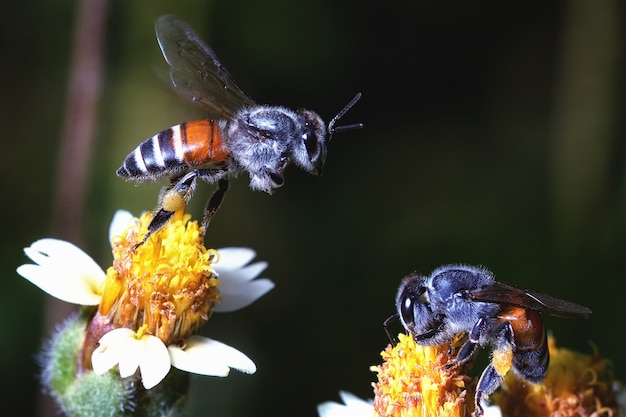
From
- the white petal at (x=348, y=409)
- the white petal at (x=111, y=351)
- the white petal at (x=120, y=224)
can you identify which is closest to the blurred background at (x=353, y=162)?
the white petal at (x=120, y=224)

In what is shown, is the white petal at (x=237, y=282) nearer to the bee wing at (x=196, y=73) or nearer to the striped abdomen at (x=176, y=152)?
the striped abdomen at (x=176, y=152)

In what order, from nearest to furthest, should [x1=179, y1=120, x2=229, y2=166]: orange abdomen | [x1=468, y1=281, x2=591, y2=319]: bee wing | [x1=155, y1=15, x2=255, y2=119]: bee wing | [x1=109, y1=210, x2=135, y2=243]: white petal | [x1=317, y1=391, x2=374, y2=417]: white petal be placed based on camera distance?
[x1=468, y1=281, x2=591, y2=319]: bee wing
[x1=317, y1=391, x2=374, y2=417]: white petal
[x1=179, y1=120, x2=229, y2=166]: orange abdomen
[x1=109, y1=210, x2=135, y2=243]: white petal
[x1=155, y1=15, x2=255, y2=119]: bee wing

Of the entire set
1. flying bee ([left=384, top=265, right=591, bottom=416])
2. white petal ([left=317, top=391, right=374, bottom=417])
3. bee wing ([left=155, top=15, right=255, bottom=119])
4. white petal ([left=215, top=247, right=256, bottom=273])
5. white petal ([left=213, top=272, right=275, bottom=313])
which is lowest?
white petal ([left=317, top=391, right=374, bottom=417])

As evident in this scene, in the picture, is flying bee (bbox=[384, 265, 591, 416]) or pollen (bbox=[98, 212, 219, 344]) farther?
pollen (bbox=[98, 212, 219, 344])

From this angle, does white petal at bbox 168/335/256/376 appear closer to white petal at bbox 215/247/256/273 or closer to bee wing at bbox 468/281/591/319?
white petal at bbox 215/247/256/273

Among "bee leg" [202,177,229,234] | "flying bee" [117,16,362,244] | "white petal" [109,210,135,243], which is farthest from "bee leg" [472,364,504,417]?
"white petal" [109,210,135,243]

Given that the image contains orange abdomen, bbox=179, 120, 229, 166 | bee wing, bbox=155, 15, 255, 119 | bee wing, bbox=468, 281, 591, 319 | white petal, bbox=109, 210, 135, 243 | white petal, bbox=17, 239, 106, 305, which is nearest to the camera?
bee wing, bbox=468, 281, 591, 319

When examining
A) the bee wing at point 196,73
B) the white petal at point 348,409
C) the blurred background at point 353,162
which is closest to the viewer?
the white petal at point 348,409
